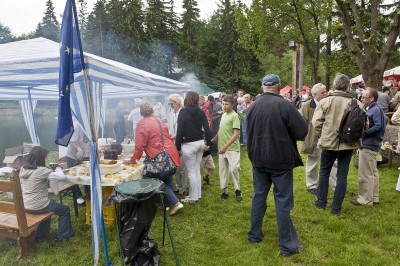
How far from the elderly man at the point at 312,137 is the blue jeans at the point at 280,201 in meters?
1.84

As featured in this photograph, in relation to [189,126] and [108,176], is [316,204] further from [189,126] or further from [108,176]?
[108,176]

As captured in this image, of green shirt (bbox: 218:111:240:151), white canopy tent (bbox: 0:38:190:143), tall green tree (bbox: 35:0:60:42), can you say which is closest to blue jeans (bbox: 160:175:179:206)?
green shirt (bbox: 218:111:240:151)

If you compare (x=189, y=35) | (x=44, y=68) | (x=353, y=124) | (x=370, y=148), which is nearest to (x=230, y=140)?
(x=353, y=124)

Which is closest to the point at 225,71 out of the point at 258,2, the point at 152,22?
the point at 152,22

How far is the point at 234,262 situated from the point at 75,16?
9.90 ft

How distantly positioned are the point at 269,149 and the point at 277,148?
8cm

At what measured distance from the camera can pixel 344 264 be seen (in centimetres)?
322

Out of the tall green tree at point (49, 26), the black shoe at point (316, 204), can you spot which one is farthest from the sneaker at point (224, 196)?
the tall green tree at point (49, 26)

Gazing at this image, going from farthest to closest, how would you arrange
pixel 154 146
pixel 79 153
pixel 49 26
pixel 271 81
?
pixel 49 26 → pixel 79 153 → pixel 154 146 → pixel 271 81

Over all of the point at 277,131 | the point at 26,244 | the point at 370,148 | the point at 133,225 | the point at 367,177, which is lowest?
the point at 26,244

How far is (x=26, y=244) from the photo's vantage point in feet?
12.0

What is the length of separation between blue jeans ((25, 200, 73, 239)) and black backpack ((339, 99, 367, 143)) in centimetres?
370

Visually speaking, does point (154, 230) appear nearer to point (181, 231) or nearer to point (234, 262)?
point (181, 231)

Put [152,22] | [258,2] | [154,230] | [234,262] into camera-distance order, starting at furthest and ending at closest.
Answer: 1. [152,22]
2. [258,2]
3. [154,230]
4. [234,262]
